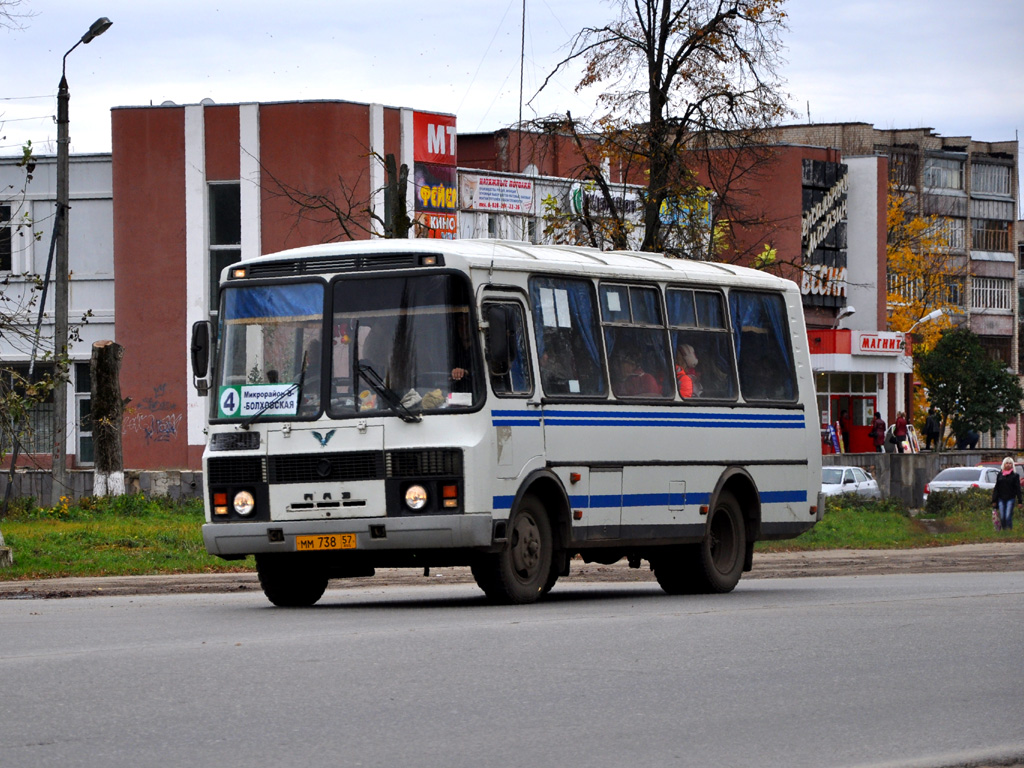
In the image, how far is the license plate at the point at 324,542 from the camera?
14.9 meters

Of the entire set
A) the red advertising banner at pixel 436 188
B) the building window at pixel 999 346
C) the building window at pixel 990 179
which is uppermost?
the building window at pixel 990 179

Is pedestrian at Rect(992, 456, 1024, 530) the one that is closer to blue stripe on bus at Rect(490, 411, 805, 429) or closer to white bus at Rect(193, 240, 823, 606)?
blue stripe on bus at Rect(490, 411, 805, 429)

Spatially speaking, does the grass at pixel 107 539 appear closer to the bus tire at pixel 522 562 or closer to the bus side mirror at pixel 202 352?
the bus side mirror at pixel 202 352

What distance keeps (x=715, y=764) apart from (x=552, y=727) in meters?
0.97

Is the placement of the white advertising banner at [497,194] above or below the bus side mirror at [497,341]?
above

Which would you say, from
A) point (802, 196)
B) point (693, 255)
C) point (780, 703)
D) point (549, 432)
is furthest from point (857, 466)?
point (780, 703)

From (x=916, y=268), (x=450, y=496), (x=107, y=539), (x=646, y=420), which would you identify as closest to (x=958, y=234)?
(x=916, y=268)

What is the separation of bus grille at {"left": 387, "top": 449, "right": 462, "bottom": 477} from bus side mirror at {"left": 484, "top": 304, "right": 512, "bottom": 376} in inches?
31.1

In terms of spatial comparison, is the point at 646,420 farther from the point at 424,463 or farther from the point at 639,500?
the point at 424,463

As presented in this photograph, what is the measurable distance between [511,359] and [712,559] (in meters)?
3.95

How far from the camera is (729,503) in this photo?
18.5 m

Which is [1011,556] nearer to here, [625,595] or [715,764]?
[625,595]

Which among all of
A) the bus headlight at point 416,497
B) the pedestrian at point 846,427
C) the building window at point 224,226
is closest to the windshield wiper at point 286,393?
the bus headlight at point 416,497

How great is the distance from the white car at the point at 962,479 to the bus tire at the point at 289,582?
33869mm
